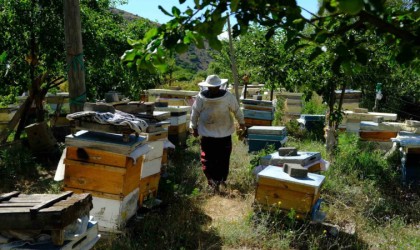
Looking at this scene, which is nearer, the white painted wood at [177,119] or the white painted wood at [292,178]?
the white painted wood at [292,178]

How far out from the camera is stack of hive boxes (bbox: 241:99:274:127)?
841 cm

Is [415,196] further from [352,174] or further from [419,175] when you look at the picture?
[352,174]

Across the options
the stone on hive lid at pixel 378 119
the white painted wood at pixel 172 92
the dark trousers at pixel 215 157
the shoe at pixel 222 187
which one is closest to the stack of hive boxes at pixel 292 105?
the white painted wood at pixel 172 92

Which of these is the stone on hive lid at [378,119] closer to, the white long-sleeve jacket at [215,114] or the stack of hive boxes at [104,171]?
the white long-sleeve jacket at [215,114]

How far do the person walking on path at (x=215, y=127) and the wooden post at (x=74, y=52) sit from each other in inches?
64.5

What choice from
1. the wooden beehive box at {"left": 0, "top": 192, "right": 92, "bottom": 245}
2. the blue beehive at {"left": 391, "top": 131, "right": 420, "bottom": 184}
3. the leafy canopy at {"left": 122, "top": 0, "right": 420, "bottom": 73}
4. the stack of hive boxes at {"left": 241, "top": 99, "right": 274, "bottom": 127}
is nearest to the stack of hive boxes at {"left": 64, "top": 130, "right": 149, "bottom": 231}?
the wooden beehive box at {"left": 0, "top": 192, "right": 92, "bottom": 245}

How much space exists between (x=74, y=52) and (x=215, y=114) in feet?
6.47

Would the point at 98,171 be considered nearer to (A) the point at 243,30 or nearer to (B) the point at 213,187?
(B) the point at 213,187

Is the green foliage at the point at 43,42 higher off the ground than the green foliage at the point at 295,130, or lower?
higher

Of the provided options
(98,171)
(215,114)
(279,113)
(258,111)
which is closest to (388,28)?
(98,171)

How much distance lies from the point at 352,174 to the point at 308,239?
2.37 meters

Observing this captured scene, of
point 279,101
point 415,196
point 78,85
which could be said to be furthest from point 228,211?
point 279,101

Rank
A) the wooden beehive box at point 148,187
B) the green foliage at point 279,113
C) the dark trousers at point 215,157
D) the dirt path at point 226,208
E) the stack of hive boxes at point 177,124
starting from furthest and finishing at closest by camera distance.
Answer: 1. the green foliage at point 279,113
2. the stack of hive boxes at point 177,124
3. the dark trousers at point 215,157
4. the dirt path at point 226,208
5. the wooden beehive box at point 148,187

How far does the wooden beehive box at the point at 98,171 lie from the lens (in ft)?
11.6
